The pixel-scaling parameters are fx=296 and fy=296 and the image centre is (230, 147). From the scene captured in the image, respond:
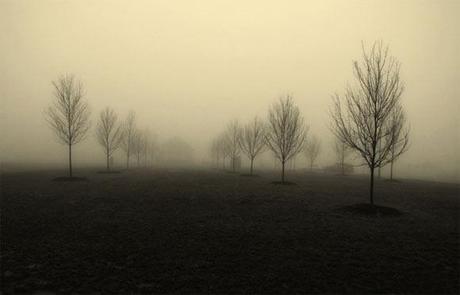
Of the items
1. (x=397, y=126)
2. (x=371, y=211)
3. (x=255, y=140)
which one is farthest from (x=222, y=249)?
(x=255, y=140)

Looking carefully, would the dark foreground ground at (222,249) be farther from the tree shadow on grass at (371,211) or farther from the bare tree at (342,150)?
the bare tree at (342,150)

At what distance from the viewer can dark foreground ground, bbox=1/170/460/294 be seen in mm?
6477

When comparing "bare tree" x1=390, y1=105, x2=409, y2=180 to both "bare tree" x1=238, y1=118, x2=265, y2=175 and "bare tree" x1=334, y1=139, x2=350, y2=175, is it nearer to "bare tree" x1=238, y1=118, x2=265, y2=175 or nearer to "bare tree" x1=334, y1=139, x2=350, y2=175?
"bare tree" x1=238, y1=118, x2=265, y2=175

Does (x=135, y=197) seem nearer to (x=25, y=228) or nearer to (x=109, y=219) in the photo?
(x=109, y=219)

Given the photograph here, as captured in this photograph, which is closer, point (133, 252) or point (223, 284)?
point (223, 284)

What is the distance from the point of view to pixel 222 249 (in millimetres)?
8820

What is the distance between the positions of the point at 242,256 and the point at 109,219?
7.04m

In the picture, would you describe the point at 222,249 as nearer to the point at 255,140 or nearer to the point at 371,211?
the point at 371,211

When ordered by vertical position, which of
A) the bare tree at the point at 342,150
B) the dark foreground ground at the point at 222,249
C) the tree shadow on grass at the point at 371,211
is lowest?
the tree shadow on grass at the point at 371,211

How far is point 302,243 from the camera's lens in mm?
9570

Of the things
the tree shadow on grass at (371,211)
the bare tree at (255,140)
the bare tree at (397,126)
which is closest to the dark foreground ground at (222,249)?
the tree shadow on grass at (371,211)

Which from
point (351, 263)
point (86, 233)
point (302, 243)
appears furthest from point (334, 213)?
point (86, 233)

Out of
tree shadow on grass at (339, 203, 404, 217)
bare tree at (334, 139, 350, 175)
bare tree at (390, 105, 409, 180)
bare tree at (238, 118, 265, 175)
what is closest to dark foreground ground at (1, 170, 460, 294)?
tree shadow on grass at (339, 203, 404, 217)

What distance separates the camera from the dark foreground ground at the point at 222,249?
6477mm
